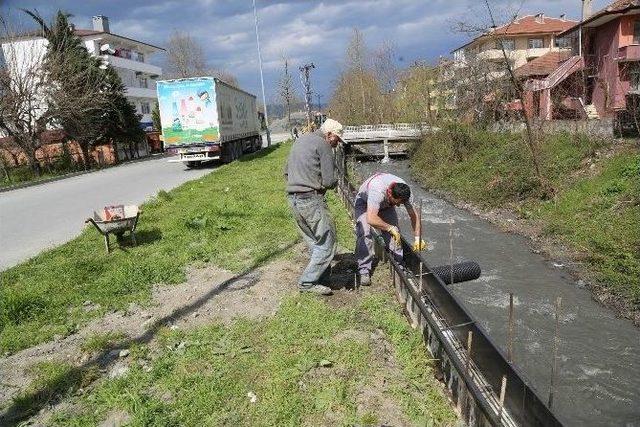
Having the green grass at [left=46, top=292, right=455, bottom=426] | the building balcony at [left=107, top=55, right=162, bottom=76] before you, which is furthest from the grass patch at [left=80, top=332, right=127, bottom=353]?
the building balcony at [left=107, top=55, right=162, bottom=76]

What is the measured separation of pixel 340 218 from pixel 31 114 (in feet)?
66.3

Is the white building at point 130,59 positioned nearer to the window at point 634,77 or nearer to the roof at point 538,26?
the window at point 634,77

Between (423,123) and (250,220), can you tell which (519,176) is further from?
(423,123)

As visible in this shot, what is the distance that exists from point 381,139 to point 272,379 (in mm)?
24157

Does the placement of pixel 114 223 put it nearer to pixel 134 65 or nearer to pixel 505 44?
pixel 505 44

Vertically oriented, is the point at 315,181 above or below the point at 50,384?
above

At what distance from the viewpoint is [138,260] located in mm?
6945

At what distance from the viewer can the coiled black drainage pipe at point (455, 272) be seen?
5.50 meters

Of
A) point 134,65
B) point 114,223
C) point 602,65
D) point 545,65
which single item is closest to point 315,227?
A: point 114,223

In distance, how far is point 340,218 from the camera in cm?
941

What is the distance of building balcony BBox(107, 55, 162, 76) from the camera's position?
4347cm

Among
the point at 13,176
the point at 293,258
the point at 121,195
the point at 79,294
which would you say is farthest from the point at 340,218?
the point at 13,176

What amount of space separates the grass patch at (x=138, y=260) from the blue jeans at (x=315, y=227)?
1.66 meters

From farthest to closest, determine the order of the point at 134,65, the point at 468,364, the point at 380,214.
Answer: the point at 134,65 < the point at 380,214 < the point at 468,364
